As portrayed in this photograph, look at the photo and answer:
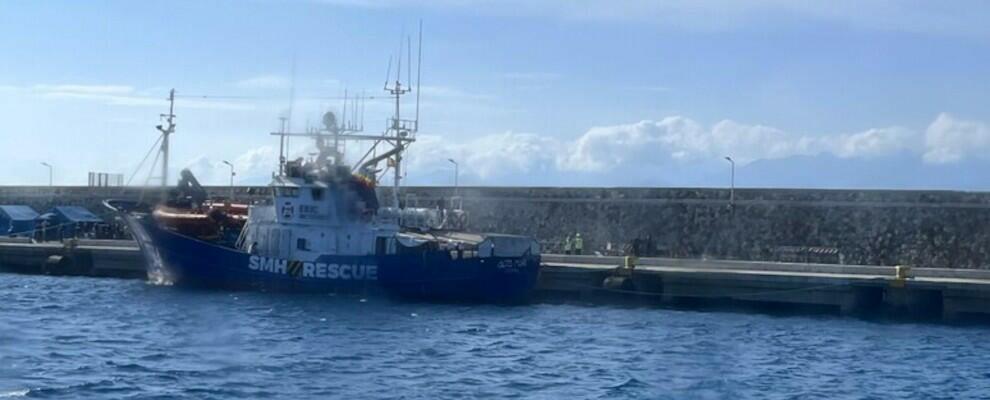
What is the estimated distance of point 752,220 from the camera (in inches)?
2142

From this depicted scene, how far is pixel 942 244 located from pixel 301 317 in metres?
24.4

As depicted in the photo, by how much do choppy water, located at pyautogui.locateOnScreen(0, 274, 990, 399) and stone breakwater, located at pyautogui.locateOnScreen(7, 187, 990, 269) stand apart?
516 inches

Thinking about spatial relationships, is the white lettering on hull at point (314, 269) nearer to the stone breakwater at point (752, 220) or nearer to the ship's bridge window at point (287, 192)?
the ship's bridge window at point (287, 192)

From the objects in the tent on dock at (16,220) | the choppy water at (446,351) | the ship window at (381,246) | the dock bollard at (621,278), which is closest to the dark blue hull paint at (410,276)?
the ship window at (381,246)

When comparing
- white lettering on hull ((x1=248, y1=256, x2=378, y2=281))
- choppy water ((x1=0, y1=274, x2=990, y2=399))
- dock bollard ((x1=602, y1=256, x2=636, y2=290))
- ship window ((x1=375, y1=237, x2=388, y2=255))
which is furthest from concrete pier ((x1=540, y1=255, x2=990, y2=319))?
white lettering on hull ((x1=248, y1=256, x2=378, y2=281))

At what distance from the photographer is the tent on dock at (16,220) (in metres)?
64.8

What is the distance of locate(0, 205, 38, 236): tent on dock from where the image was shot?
213 ft

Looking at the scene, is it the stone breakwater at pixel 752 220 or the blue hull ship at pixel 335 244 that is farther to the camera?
the stone breakwater at pixel 752 220

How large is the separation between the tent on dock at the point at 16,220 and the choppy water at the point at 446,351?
80.7 ft

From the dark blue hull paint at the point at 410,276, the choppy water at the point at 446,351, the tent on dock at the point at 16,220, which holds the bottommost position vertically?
the choppy water at the point at 446,351

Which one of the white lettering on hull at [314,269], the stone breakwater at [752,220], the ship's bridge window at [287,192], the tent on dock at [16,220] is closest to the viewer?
the white lettering on hull at [314,269]

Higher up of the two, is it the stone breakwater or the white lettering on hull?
the stone breakwater

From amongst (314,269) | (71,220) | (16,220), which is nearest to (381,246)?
(314,269)

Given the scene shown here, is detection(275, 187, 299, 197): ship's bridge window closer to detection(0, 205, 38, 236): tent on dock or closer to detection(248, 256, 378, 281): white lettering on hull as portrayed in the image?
detection(248, 256, 378, 281): white lettering on hull
